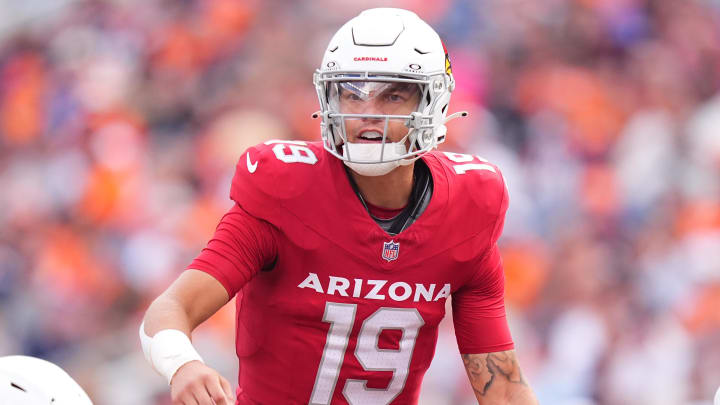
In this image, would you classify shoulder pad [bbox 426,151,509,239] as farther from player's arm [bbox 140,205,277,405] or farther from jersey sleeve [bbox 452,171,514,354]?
player's arm [bbox 140,205,277,405]

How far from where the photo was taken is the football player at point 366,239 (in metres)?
2.47

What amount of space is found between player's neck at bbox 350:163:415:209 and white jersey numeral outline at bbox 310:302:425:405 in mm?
278

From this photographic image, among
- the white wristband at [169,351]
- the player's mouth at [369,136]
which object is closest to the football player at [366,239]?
the player's mouth at [369,136]

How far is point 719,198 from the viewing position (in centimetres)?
552

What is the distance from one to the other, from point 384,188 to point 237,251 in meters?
0.45

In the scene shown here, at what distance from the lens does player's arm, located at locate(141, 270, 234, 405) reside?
196cm

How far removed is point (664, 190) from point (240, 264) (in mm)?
3730

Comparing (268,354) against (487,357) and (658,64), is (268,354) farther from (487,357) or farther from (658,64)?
(658,64)

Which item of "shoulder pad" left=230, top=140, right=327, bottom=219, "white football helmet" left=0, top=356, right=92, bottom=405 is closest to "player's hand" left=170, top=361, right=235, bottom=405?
"white football helmet" left=0, top=356, right=92, bottom=405

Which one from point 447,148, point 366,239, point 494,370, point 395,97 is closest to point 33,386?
point 366,239

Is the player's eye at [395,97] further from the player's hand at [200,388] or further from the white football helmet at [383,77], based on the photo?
the player's hand at [200,388]

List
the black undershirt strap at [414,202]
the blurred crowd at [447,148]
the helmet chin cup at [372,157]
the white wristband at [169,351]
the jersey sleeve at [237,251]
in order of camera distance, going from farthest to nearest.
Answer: the blurred crowd at [447,148] → the black undershirt strap at [414,202] → the helmet chin cup at [372,157] → the jersey sleeve at [237,251] → the white wristband at [169,351]

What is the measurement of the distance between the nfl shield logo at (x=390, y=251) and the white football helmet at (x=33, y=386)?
0.81 m

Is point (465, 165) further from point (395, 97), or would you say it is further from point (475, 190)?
point (395, 97)
